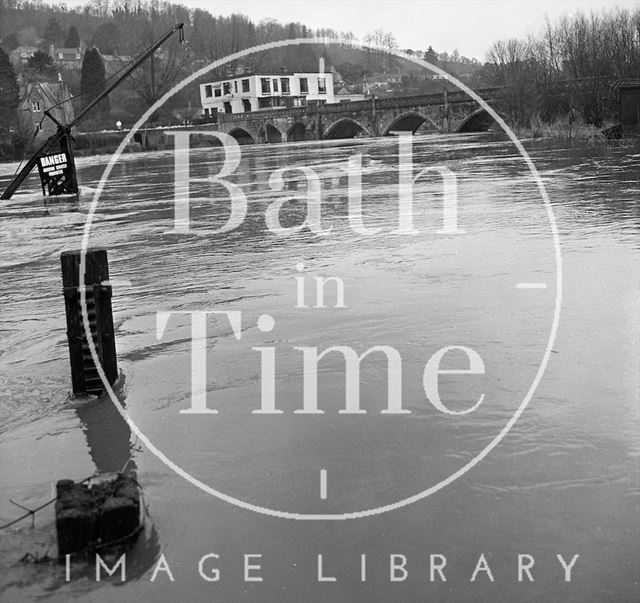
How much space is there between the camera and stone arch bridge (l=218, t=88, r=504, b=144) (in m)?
66.7

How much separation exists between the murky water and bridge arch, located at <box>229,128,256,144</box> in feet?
250

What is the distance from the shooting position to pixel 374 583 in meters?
4.05

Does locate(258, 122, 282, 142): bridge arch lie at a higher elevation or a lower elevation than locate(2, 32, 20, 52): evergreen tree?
lower

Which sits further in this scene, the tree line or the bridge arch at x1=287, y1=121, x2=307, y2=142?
the bridge arch at x1=287, y1=121, x2=307, y2=142

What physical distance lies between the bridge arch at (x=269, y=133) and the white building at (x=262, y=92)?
56.5 feet

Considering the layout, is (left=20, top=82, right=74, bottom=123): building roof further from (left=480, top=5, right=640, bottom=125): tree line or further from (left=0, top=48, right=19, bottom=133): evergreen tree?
(left=480, top=5, right=640, bottom=125): tree line

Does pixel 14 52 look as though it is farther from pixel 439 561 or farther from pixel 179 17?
pixel 439 561

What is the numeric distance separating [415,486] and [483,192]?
1534 cm

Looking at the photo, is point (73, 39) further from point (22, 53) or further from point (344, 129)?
point (344, 129)

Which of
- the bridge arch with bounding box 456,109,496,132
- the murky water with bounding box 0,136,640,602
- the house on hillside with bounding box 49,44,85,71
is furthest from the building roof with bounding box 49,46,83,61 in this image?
the murky water with bounding box 0,136,640,602

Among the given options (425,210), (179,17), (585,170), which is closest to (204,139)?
(585,170)

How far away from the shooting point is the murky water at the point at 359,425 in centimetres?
417

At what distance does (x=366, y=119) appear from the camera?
2940 inches

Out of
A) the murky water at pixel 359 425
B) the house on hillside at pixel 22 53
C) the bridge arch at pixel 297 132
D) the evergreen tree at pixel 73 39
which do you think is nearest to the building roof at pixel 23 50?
the house on hillside at pixel 22 53
